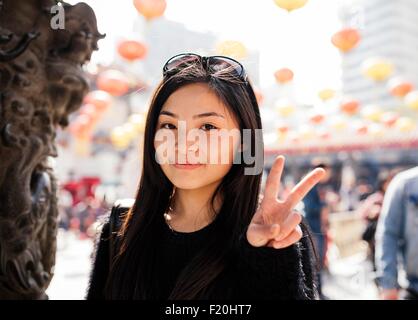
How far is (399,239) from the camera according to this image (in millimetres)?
2162

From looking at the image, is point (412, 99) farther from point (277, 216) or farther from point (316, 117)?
point (277, 216)

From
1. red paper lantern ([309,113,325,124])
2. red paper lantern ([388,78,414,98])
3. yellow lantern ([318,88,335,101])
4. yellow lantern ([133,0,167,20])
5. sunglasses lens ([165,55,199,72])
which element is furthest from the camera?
red paper lantern ([309,113,325,124])

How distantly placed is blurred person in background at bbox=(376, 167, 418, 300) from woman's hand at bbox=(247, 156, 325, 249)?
135 centimetres

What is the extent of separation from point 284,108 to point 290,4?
585 cm

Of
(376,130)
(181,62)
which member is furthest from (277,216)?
(376,130)

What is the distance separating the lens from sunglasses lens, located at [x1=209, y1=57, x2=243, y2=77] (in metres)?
1.15

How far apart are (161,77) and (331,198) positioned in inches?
363

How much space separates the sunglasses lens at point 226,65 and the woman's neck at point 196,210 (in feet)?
1.07

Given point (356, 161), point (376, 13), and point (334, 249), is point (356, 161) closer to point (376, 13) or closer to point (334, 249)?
point (334, 249)

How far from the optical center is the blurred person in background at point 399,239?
2.05m

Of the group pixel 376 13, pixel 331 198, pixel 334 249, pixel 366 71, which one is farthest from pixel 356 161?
pixel 376 13

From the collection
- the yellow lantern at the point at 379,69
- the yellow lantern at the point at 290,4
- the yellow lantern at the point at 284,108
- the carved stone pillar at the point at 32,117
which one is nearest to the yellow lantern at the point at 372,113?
the yellow lantern at the point at 284,108

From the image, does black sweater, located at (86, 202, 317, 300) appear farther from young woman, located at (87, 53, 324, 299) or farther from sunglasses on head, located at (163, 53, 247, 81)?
sunglasses on head, located at (163, 53, 247, 81)

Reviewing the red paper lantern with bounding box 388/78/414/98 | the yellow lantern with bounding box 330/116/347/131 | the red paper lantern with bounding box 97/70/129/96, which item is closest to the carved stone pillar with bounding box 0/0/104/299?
the red paper lantern with bounding box 97/70/129/96
